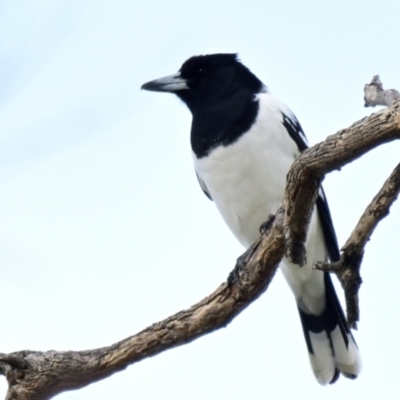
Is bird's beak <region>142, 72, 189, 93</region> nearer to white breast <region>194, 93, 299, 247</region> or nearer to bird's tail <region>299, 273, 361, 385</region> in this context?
white breast <region>194, 93, 299, 247</region>

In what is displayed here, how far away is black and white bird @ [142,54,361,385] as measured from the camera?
4.54 meters

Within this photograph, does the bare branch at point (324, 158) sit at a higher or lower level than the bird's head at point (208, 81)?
lower

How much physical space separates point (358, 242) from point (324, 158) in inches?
13.7

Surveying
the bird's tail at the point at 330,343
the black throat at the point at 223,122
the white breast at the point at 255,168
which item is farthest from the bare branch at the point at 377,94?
the bird's tail at the point at 330,343

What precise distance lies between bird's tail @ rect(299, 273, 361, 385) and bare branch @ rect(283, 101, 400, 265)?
5.31ft

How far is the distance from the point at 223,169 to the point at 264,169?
0.23 metres

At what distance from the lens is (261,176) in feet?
14.9

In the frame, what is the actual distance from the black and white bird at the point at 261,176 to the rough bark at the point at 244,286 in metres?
0.96

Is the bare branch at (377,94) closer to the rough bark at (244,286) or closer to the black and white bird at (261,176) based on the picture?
the rough bark at (244,286)

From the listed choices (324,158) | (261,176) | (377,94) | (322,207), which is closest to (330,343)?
(322,207)

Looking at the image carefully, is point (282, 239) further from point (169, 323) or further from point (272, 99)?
point (272, 99)

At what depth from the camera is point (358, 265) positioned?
3.22 m

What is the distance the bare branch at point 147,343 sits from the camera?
334 centimetres

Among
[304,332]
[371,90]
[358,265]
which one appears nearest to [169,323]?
[358,265]
